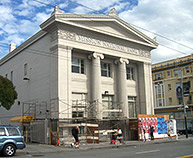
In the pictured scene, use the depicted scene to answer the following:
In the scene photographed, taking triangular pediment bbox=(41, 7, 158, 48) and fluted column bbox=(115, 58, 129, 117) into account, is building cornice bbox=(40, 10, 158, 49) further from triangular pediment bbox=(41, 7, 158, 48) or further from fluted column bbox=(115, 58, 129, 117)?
fluted column bbox=(115, 58, 129, 117)

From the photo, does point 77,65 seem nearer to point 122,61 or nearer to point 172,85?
point 122,61

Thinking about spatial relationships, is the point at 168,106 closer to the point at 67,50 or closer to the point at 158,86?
the point at 158,86

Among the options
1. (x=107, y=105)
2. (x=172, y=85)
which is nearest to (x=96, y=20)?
(x=107, y=105)

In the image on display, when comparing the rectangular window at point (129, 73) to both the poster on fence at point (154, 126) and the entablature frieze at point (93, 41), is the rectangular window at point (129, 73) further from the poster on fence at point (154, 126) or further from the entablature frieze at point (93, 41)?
the poster on fence at point (154, 126)

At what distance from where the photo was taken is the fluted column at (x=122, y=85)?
1136 inches

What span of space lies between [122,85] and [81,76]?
5.38 metres

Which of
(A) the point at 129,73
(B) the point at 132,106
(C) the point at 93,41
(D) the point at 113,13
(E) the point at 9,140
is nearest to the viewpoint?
(E) the point at 9,140

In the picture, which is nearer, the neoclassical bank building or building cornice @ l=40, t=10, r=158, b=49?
the neoclassical bank building

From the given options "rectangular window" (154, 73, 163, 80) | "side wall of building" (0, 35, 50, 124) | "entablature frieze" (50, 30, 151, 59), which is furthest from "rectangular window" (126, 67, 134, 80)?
"rectangular window" (154, 73, 163, 80)

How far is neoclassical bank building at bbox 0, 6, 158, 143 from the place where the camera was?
23906mm

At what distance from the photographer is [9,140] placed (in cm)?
1462

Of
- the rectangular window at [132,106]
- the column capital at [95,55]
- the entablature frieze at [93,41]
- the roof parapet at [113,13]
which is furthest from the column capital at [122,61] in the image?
the roof parapet at [113,13]

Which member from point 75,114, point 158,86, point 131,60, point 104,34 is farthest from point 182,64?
point 75,114

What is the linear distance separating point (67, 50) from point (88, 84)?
4.64 meters
